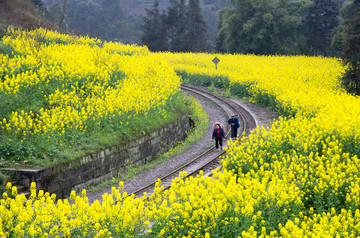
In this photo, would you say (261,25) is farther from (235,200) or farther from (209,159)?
(235,200)

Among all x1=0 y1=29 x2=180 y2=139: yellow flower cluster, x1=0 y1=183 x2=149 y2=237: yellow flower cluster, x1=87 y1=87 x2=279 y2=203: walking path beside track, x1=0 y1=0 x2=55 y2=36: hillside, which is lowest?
x1=87 y1=87 x2=279 y2=203: walking path beside track

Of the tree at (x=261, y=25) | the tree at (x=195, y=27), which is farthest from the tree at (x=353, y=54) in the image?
the tree at (x=195, y=27)

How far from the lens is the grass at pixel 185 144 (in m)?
16.0

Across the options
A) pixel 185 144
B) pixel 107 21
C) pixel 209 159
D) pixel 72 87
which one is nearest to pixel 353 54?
pixel 185 144

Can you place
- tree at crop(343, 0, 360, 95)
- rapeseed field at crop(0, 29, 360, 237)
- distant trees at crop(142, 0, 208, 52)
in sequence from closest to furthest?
1. rapeseed field at crop(0, 29, 360, 237)
2. tree at crop(343, 0, 360, 95)
3. distant trees at crop(142, 0, 208, 52)

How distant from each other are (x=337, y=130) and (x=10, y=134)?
524 inches

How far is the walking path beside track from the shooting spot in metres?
15.1

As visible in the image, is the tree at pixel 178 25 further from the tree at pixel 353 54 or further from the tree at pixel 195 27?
the tree at pixel 353 54

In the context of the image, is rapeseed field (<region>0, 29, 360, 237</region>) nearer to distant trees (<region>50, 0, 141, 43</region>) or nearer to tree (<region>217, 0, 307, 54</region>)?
tree (<region>217, 0, 307, 54</region>)

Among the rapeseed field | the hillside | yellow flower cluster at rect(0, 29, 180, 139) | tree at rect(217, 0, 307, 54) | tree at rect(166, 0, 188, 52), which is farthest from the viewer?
tree at rect(166, 0, 188, 52)

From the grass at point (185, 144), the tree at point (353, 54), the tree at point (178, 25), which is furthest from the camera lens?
the tree at point (178, 25)

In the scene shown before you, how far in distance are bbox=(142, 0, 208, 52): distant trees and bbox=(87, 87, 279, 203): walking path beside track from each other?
146 feet

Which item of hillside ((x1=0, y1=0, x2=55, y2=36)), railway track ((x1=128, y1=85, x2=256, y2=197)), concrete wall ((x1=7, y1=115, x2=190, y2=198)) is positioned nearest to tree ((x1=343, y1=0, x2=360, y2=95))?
railway track ((x1=128, y1=85, x2=256, y2=197))

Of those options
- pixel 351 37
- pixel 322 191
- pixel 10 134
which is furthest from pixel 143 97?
pixel 351 37
